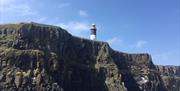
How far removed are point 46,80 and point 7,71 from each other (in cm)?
1339

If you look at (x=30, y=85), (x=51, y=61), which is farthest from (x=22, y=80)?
(x=51, y=61)

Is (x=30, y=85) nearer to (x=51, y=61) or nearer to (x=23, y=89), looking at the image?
(x=23, y=89)

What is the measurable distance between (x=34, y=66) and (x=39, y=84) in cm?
844

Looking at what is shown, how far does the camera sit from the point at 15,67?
192500mm

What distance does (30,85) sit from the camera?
617 feet

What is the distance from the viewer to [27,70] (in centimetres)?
19288

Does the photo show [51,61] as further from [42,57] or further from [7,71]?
[7,71]

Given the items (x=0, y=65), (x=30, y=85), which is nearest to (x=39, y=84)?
(x=30, y=85)

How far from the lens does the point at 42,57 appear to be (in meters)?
198

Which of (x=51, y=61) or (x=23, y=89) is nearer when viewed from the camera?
(x=23, y=89)

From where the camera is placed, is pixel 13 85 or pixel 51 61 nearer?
pixel 13 85

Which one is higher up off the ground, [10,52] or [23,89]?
[10,52]

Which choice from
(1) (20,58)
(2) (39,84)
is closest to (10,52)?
(1) (20,58)

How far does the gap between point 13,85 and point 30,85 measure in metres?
5.57
